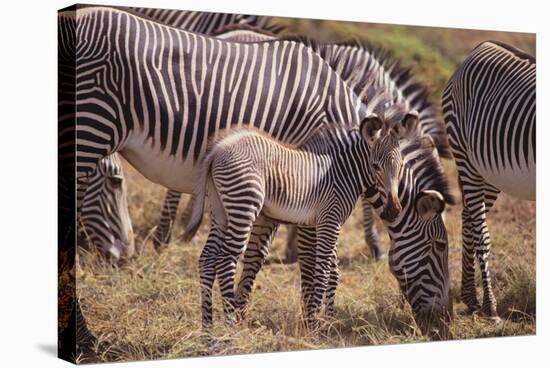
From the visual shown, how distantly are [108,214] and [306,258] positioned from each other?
75.5 inches

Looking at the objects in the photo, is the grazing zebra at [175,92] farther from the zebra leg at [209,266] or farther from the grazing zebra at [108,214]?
the grazing zebra at [108,214]

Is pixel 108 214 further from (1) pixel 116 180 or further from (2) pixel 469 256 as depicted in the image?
(2) pixel 469 256

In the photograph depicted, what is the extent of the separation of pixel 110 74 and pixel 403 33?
2919 millimetres

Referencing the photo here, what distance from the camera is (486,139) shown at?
31.9ft

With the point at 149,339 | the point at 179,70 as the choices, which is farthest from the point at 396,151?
the point at 149,339

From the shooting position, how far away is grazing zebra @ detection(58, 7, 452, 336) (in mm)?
8102

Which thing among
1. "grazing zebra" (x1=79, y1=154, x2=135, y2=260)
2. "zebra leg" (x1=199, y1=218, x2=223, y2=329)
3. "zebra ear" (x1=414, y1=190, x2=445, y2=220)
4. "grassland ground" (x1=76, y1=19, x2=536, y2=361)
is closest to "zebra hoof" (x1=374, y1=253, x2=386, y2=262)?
"grassland ground" (x1=76, y1=19, x2=536, y2=361)

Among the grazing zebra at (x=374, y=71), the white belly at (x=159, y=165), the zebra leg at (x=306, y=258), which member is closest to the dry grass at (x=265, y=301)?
Answer: the zebra leg at (x=306, y=258)

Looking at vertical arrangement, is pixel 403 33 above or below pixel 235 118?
above

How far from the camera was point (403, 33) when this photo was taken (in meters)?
9.75

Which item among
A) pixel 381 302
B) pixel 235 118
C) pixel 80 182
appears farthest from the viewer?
pixel 381 302

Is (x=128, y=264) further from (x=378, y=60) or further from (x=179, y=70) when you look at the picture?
(x=378, y=60)

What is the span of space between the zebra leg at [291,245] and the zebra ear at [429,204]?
2.06 meters

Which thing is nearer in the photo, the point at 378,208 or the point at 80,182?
the point at 80,182
